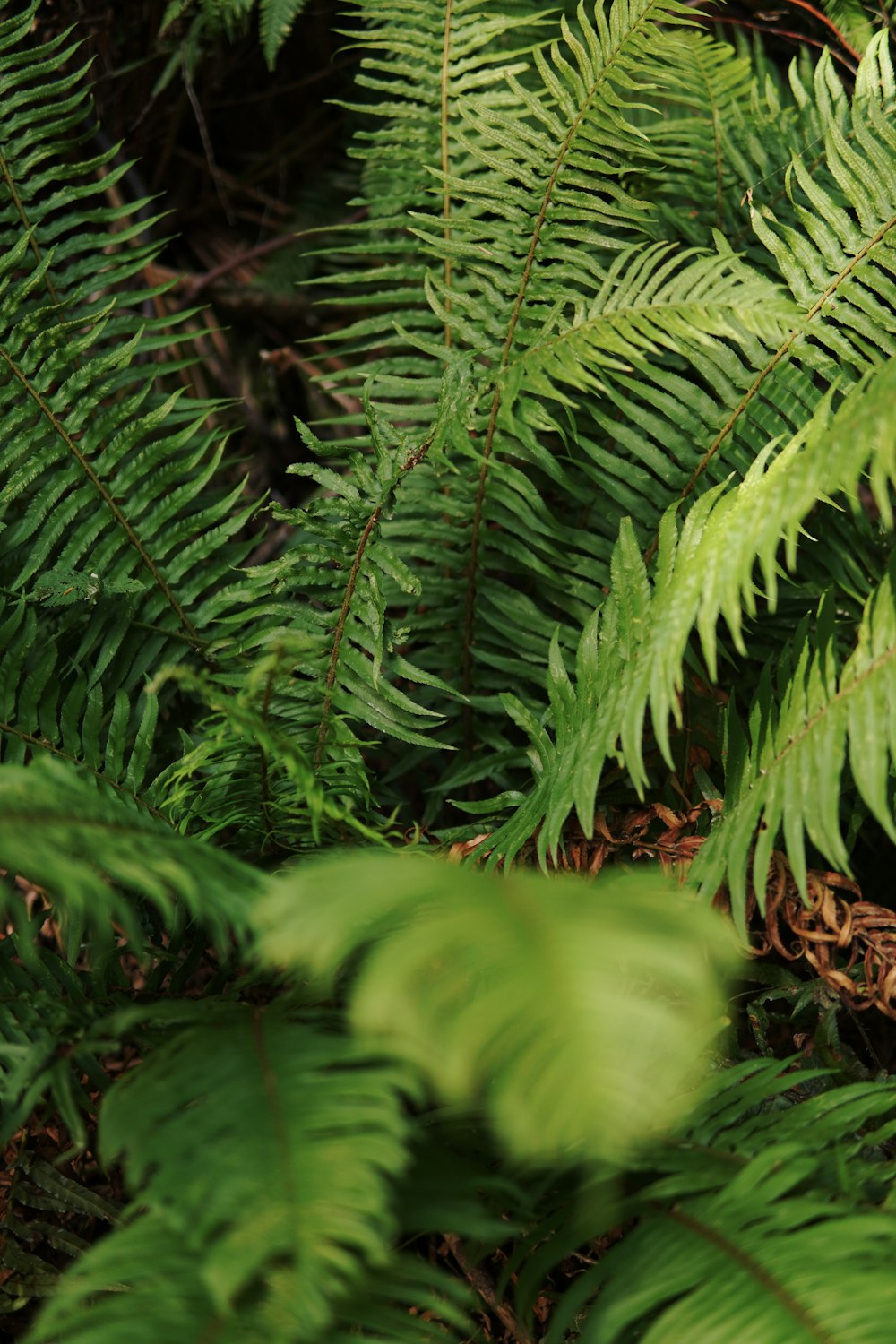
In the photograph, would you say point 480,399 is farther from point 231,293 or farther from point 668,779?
point 231,293

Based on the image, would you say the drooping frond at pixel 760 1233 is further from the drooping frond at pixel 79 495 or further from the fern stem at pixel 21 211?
the fern stem at pixel 21 211

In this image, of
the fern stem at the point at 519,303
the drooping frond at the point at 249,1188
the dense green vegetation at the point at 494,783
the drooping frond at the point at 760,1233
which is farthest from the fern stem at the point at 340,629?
the drooping frond at the point at 760,1233

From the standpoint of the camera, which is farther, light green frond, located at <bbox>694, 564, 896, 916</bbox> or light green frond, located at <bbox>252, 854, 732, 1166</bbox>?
light green frond, located at <bbox>694, 564, 896, 916</bbox>

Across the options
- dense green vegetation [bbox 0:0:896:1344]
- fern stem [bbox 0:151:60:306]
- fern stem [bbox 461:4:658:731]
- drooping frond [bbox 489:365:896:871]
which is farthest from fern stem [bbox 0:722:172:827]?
fern stem [bbox 0:151:60:306]

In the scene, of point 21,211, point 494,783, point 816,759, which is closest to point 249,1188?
point 816,759

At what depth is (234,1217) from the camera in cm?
81

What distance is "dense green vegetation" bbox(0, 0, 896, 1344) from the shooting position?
2.75 ft

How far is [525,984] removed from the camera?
0.75 m

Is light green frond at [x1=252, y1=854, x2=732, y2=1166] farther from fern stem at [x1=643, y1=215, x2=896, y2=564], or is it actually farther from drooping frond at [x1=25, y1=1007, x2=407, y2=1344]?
fern stem at [x1=643, y1=215, x2=896, y2=564]

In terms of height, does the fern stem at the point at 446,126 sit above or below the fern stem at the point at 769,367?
above

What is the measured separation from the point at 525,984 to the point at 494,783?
1121 mm

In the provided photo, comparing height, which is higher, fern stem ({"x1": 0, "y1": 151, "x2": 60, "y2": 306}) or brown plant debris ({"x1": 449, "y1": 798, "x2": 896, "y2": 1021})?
fern stem ({"x1": 0, "y1": 151, "x2": 60, "y2": 306})

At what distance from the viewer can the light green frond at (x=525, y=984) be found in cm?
72

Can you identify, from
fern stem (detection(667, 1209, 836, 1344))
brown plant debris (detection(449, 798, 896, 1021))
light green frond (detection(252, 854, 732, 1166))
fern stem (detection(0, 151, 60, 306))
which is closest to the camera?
light green frond (detection(252, 854, 732, 1166))
